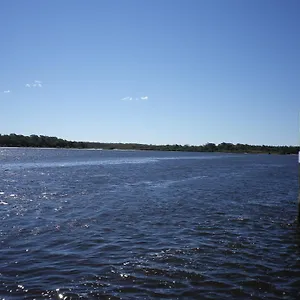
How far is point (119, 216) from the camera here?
19.9 meters

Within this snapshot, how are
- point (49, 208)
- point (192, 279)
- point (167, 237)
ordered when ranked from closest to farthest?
point (192, 279) → point (167, 237) → point (49, 208)

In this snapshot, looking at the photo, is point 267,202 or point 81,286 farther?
point 267,202

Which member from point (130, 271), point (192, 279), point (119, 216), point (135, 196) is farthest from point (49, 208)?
point (192, 279)

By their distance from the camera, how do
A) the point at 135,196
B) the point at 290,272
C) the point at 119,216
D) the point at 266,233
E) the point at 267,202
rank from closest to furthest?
the point at 290,272 < the point at 266,233 < the point at 119,216 < the point at 267,202 < the point at 135,196

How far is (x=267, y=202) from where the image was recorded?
26047 millimetres

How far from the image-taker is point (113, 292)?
9.38 metres

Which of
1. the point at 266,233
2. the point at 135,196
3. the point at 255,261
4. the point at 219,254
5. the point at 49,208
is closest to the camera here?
the point at 255,261

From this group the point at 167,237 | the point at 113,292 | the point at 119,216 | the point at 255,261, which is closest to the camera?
the point at 113,292

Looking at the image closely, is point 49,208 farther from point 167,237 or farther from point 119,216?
point 167,237

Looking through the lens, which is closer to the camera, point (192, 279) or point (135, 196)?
point (192, 279)

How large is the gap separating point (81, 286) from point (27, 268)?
99.7 inches

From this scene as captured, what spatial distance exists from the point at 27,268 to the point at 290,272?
344 inches

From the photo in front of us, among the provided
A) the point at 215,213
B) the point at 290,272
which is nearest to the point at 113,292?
the point at 290,272

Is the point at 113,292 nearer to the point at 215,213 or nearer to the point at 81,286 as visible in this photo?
the point at 81,286
